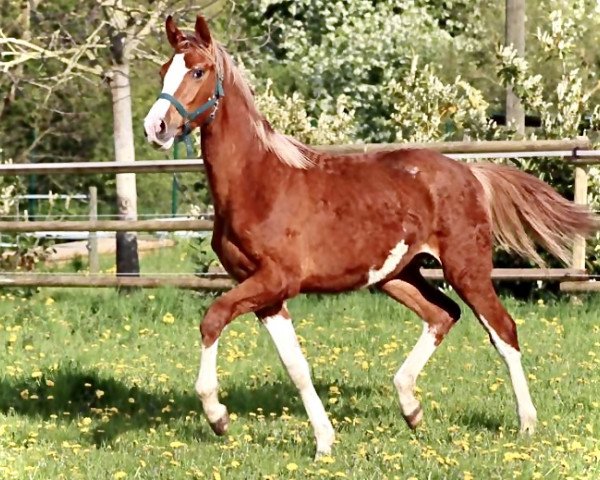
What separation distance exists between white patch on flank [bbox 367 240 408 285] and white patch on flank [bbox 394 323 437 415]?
0.50 meters

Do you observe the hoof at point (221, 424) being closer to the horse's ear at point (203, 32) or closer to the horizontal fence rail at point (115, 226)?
the horse's ear at point (203, 32)

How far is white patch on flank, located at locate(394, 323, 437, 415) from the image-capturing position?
6.11 metres

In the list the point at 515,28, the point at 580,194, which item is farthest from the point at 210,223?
the point at 515,28

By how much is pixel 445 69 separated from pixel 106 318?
1321 cm

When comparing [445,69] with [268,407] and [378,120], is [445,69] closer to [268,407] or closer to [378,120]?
[378,120]

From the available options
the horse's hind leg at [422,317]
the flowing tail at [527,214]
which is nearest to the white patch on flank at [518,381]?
the horse's hind leg at [422,317]

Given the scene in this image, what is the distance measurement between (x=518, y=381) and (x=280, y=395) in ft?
5.37

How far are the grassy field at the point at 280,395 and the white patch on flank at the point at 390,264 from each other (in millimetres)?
814

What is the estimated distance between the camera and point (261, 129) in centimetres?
582

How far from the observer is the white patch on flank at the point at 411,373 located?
6105 mm

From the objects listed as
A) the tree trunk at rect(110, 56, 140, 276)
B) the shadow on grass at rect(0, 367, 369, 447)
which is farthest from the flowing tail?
the tree trunk at rect(110, 56, 140, 276)

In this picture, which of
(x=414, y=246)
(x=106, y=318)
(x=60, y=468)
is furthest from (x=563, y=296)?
(x=60, y=468)

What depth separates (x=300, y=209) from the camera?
5762mm

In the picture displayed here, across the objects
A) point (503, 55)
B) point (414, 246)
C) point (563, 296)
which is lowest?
point (563, 296)
